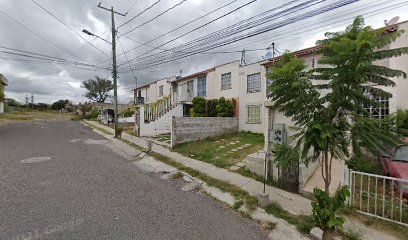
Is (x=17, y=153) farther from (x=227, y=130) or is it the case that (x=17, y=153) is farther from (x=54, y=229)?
(x=227, y=130)

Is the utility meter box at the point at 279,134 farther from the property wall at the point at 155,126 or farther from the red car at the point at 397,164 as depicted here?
the property wall at the point at 155,126

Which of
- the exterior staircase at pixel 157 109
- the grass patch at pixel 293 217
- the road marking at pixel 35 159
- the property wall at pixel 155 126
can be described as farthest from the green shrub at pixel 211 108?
the grass patch at pixel 293 217

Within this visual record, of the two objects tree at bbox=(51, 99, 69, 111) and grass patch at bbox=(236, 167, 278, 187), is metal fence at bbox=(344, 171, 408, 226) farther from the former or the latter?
tree at bbox=(51, 99, 69, 111)

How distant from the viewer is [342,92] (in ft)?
10.3

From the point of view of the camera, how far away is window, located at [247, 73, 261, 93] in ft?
50.2

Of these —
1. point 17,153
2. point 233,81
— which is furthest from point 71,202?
point 233,81

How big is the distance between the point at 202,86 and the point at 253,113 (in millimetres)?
6400

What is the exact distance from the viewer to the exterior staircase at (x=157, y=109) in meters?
15.3

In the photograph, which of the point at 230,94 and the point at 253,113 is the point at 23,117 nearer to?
the point at 230,94

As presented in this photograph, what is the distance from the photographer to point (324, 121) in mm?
3346

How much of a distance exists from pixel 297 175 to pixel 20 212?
624cm

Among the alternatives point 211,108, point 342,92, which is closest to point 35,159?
point 342,92

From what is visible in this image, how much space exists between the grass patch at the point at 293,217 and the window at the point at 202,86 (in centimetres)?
1546

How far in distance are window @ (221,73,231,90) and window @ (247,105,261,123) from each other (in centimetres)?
291
